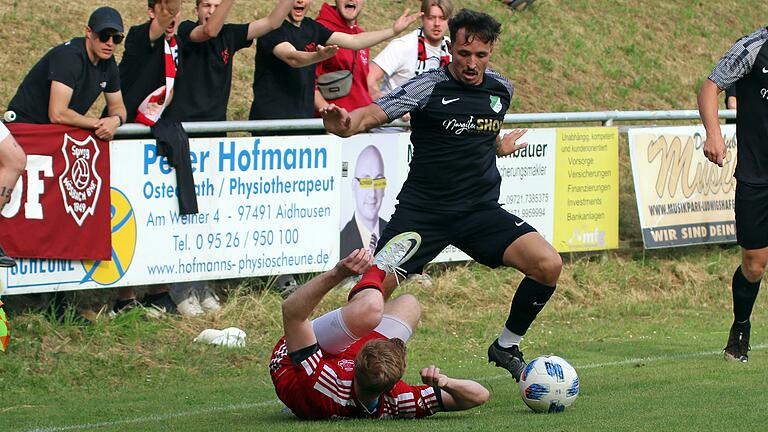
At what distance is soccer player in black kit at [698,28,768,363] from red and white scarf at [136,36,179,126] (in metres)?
4.33

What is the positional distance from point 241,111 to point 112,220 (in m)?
5.51

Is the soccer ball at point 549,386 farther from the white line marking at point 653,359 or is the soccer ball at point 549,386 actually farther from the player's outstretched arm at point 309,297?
the white line marking at point 653,359

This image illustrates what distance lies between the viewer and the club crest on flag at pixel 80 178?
34.2 ft

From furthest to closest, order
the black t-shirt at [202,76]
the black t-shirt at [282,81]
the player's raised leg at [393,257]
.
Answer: the black t-shirt at [282,81]
the black t-shirt at [202,76]
the player's raised leg at [393,257]

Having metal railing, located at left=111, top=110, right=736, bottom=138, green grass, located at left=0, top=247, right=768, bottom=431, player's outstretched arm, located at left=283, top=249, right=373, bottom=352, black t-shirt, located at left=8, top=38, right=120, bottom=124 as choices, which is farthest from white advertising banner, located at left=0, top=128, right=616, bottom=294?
player's outstretched arm, located at left=283, top=249, right=373, bottom=352

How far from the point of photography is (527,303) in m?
9.05

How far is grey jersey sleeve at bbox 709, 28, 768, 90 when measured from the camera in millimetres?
9922

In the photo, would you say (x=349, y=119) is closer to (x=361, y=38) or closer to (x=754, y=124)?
(x=754, y=124)

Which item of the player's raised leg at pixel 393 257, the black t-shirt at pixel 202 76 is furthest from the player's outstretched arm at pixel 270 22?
the player's raised leg at pixel 393 257

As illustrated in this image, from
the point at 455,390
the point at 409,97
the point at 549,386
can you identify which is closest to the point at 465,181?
the point at 409,97

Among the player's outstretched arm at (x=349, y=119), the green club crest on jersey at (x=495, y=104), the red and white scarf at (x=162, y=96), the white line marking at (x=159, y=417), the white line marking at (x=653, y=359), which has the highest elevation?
the red and white scarf at (x=162, y=96)

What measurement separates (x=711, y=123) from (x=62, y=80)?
492 centimetres

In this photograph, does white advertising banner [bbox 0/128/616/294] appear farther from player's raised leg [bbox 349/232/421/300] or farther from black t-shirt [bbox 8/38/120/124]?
player's raised leg [bbox 349/232/421/300]

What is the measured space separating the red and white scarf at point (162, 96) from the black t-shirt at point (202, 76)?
0.21 m
